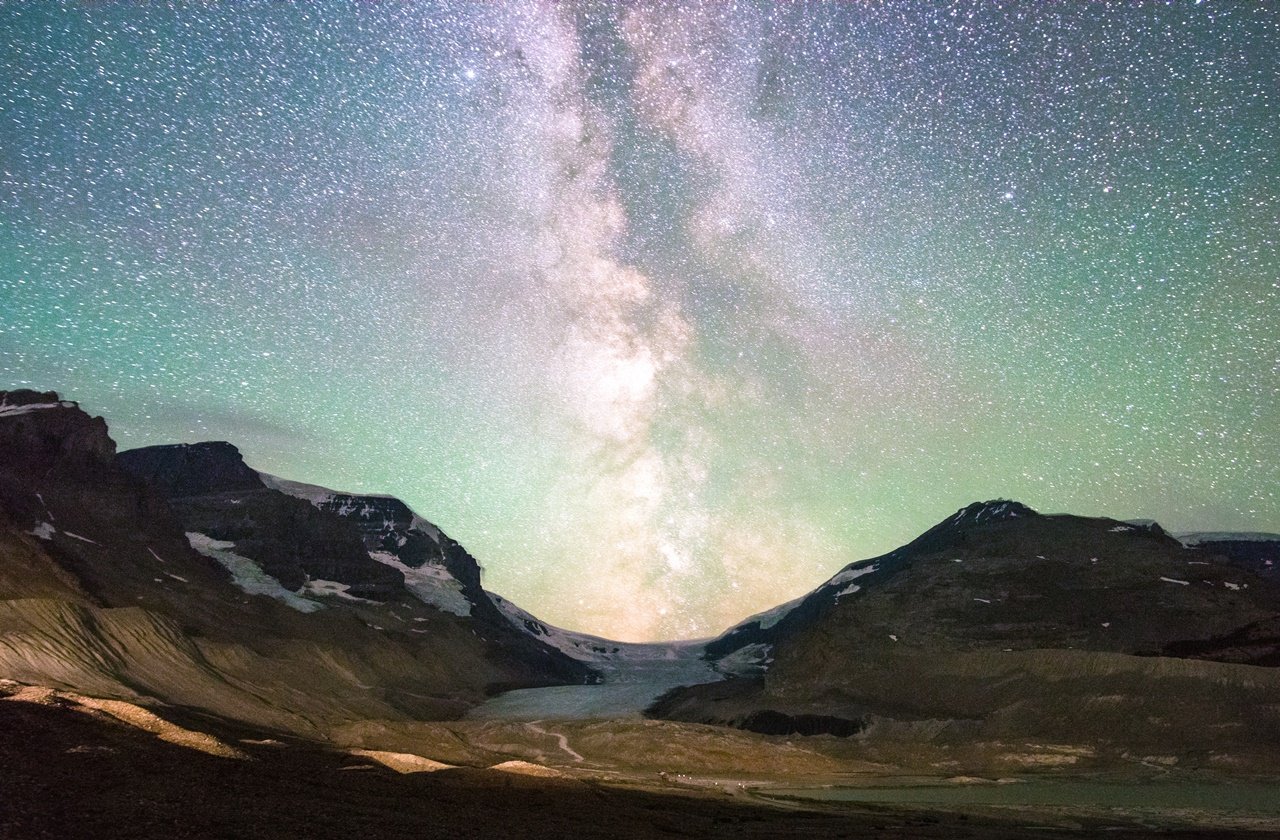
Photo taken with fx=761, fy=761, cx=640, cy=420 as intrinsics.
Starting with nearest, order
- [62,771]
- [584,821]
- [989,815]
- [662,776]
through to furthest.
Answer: [62,771]
[584,821]
[989,815]
[662,776]

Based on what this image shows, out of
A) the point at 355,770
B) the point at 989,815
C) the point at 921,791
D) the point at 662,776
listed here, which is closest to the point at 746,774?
the point at 662,776

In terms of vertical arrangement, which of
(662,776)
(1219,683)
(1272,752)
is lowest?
(662,776)

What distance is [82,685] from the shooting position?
114m

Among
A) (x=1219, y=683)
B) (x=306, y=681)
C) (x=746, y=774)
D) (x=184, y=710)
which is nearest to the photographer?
(x=184, y=710)

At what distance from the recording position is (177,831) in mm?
47344

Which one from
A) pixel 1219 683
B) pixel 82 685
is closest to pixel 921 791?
pixel 1219 683

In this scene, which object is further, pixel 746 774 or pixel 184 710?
pixel 746 774

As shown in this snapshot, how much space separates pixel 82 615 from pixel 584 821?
11932 cm

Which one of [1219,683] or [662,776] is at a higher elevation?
[1219,683]

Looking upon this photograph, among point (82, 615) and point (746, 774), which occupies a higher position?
point (82, 615)

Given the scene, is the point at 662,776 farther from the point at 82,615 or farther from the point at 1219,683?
the point at 1219,683

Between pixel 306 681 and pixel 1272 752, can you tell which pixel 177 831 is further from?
pixel 1272 752

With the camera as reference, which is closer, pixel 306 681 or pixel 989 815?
pixel 989 815

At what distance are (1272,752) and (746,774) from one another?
105 m
